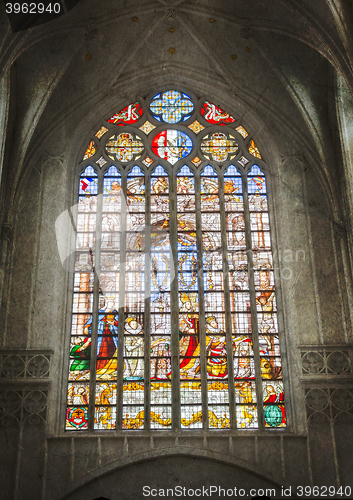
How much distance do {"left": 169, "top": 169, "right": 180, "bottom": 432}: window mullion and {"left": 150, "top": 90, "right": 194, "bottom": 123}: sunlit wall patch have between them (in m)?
1.51

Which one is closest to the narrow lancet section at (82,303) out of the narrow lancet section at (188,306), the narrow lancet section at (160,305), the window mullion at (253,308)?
the narrow lancet section at (160,305)

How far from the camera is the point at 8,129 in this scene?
12.1 m

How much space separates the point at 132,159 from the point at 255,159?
8.29ft

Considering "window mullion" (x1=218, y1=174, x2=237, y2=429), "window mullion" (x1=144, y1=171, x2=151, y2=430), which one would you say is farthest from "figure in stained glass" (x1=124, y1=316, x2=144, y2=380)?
"window mullion" (x1=218, y1=174, x2=237, y2=429)

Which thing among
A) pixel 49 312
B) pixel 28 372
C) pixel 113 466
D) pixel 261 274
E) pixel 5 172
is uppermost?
pixel 5 172

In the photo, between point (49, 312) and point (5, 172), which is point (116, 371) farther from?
point (5, 172)

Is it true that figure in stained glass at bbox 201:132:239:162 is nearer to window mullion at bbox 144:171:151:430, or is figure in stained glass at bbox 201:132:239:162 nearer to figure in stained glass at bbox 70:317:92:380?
window mullion at bbox 144:171:151:430

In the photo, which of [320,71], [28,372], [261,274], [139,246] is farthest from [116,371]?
[320,71]

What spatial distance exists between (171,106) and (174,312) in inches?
184

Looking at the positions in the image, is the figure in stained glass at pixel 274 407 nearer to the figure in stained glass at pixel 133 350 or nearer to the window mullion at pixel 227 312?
the window mullion at pixel 227 312

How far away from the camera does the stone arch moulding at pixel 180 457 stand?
10.2 m

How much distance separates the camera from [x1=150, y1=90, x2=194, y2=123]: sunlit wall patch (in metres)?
13.7

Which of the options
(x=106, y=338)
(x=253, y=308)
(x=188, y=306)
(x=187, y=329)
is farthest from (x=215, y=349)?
(x=106, y=338)

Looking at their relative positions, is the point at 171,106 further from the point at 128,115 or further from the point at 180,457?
the point at 180,457
